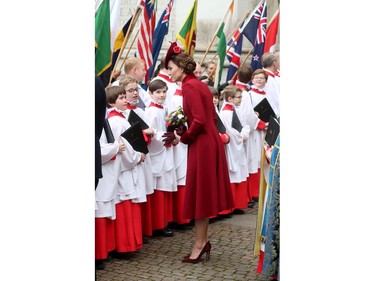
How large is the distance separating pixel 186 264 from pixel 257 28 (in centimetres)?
566

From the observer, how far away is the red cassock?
22.6 ft

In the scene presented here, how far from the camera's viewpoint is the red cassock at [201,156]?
6895mm

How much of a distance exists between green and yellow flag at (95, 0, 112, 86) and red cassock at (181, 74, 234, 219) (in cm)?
68

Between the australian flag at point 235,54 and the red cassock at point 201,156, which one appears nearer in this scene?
the red cassock at point 201,156

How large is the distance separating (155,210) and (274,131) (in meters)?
2.45

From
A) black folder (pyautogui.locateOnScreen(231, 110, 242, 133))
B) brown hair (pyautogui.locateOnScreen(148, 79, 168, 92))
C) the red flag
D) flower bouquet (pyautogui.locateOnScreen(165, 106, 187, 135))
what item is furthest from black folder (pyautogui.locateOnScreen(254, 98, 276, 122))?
the red flag

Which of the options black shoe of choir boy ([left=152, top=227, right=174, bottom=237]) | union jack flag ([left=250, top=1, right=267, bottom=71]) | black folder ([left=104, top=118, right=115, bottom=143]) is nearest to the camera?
black folder ([left=104, top=118, right=115, bottom=143])

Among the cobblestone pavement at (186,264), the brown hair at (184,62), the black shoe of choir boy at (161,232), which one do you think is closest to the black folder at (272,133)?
the cobblestone pavement at (186,264)

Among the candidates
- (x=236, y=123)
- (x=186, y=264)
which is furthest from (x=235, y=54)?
(x=186, y=264)

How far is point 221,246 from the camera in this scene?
7.72 m

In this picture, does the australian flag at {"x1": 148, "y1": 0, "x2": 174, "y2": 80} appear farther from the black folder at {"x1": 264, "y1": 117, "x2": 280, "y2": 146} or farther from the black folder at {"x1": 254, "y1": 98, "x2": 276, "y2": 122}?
the black folder at {"x1": 264, "y1": 117, "x2": 280, "y2": 146}

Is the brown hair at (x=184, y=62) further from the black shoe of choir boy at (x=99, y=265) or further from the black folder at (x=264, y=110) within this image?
the black folder at (x=264, y=110)

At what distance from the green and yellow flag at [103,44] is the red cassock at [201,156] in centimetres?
68
